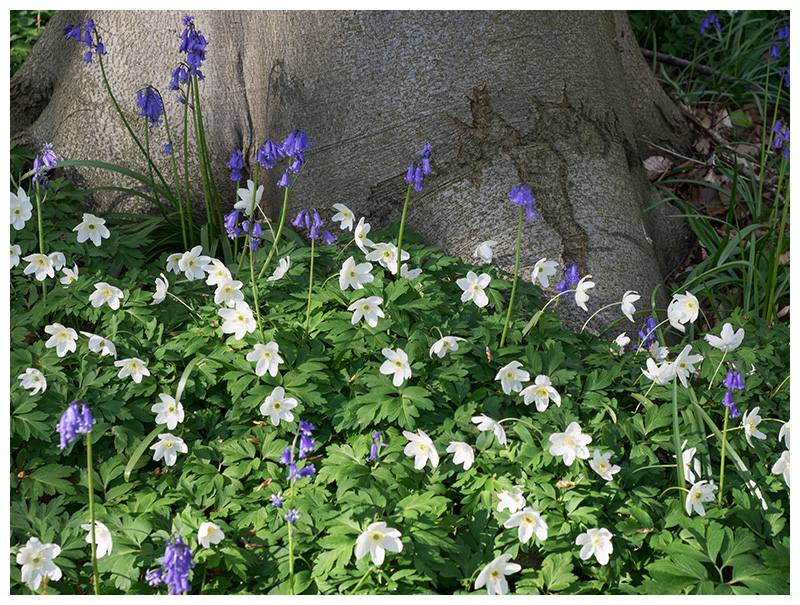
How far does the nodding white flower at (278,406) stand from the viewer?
211cm

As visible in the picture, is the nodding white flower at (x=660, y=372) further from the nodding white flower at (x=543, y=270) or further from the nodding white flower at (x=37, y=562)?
the nodding white flower at (x=37, y=562)

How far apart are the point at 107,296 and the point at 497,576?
177cm

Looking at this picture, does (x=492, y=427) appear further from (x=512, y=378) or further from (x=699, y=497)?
(x=699, y=497)

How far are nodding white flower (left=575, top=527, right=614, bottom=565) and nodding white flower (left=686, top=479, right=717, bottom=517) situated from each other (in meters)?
0.27

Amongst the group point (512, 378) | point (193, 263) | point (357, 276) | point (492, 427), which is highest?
point (193, 263)

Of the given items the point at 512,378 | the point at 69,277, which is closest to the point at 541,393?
the point at 512,378

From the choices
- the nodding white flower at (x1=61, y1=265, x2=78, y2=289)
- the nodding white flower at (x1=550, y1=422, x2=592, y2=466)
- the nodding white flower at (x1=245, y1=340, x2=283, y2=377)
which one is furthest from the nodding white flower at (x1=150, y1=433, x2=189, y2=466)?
the nodding white flower at (x1=550, y1=422, x2=592, y2=466)

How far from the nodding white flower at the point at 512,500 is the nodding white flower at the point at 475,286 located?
777mm

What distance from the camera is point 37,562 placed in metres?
1.76

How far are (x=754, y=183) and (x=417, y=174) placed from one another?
2.73 meters

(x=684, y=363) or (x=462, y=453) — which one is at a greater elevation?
(x=684, y=363)

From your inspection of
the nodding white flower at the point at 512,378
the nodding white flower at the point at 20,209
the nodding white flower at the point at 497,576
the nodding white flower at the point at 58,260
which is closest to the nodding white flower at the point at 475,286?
the nodding white flower at the point at 512,378

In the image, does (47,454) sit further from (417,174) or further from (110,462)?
(417,174)

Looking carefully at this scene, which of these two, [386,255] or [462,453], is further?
[386,255]
